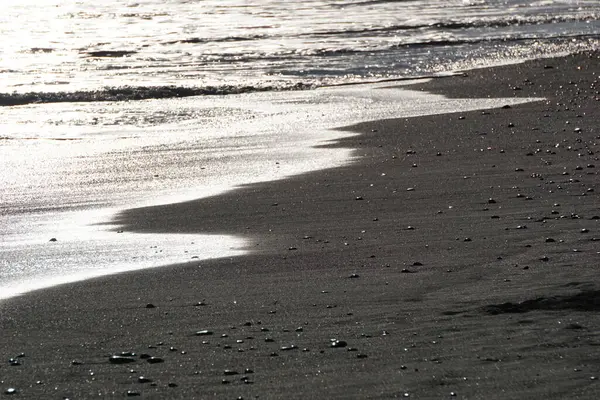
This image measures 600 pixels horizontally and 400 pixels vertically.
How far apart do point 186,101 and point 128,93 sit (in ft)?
5.60

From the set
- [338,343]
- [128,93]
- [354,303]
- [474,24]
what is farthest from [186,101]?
[474,24]

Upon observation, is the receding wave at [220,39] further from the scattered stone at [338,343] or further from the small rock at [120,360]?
the small rock at [120,360]

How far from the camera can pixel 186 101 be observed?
19.8 m

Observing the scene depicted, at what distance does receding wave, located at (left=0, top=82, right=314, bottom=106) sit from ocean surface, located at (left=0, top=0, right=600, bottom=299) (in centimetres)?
5

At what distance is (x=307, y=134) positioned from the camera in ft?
47.1

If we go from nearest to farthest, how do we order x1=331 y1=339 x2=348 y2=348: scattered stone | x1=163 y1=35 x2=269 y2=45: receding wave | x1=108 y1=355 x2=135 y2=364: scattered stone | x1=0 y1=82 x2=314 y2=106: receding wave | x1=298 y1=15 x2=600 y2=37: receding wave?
1. x1=108 y1=355 x2=135 y2=364: scattered stone
2. x1=331 y1=339 x2=348 y2=348: scattered stone
3. x1=0 y1=82 x2=314 y2=106: receding wave
4. x1=163 y1=35 x2=269 y2=45: receding wave
5. x1=298 y1=15 x2=600 y2=37: receding wave

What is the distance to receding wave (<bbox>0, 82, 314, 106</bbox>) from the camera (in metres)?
20.4

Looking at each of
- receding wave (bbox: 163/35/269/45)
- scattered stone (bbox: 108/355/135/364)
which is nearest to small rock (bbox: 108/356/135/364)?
scattered stone (bbox: 108/355/135/364)

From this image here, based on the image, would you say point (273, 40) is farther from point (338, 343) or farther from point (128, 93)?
point (338, 343)

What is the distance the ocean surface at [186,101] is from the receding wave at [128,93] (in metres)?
0.05

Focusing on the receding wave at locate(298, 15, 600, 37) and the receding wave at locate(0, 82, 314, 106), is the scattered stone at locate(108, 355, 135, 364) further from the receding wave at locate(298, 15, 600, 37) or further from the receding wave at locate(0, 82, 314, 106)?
the receding wave at locate(298, 15, 600, 37)

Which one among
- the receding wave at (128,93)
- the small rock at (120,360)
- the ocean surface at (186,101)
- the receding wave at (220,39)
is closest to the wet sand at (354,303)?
the small rock at (120,360)

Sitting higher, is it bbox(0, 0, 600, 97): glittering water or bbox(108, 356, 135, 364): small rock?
bbox(108, 356, 135, 364): small rock

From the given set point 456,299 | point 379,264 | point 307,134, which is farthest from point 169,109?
point 456,299
